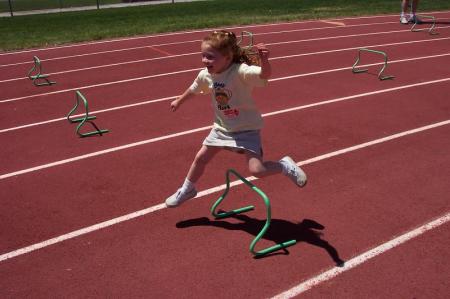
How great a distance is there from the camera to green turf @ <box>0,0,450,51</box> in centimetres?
1530

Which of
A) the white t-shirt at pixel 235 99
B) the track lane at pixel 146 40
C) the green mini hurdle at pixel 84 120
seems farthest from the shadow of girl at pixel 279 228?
the track lane at pixel 146 40

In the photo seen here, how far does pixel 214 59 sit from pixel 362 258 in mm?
2080

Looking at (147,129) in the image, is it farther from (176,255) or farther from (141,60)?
(141,60)

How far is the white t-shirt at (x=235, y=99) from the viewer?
3.92 meters

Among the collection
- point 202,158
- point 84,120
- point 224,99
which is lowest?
point 84,120

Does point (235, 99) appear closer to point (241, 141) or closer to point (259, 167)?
point (241, 141)

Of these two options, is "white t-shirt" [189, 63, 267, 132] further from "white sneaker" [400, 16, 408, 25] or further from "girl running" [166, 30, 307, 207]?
"white sneaker" [400, 16, 408, 25]

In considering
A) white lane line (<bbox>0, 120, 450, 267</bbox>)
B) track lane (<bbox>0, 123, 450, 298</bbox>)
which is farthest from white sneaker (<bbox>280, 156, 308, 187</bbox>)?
white lane line (<bbox>0, 120, 450, 267</bbox>)

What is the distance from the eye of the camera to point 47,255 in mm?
3979

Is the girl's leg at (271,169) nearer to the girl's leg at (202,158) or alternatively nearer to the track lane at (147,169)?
the girl's leg at (202,158)

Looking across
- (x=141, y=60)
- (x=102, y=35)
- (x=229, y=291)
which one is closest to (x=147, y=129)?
(x=229, y=291)

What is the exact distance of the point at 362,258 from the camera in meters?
3.81

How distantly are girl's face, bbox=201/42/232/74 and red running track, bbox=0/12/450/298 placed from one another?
151cm

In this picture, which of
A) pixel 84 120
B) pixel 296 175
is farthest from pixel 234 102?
pixel 84 120
